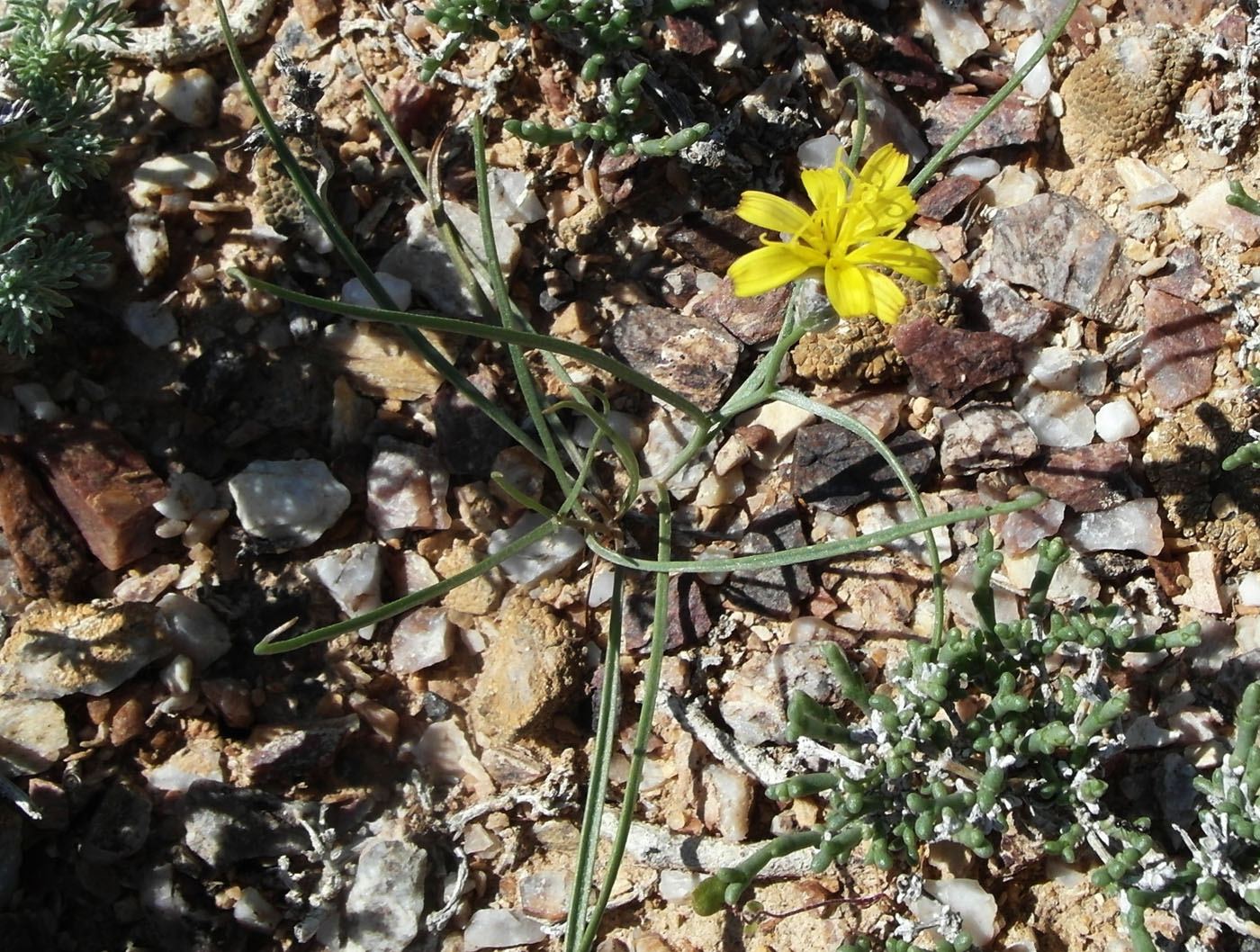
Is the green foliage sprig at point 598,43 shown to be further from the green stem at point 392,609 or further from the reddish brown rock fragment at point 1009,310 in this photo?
the green stem at point 392,609

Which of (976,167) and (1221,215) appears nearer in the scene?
(1221,215)

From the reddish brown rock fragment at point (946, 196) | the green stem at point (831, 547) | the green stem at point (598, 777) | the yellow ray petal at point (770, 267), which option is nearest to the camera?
the green stem at point (831, 547)

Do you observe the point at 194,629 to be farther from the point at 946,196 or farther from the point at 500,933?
the point at 946,196

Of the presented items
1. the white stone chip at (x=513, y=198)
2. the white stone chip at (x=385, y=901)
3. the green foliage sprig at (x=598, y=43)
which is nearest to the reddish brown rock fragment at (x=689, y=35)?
the green foliage sprig at (x=598, y=43)

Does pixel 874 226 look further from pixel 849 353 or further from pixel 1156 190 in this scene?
pixel 1156 190

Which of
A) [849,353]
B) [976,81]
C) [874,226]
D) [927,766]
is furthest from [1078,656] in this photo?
[976,81]

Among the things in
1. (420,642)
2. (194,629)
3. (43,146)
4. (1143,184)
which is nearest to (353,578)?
(420,642)
